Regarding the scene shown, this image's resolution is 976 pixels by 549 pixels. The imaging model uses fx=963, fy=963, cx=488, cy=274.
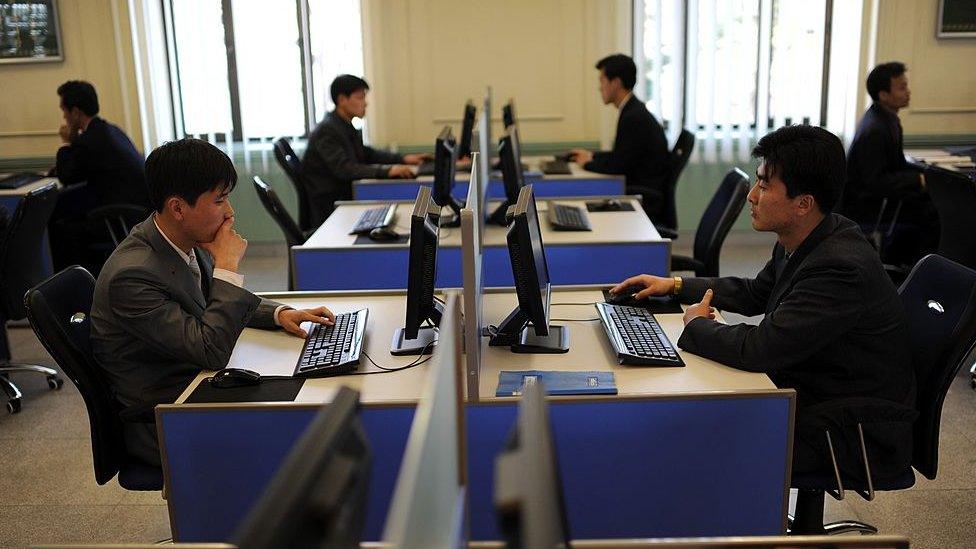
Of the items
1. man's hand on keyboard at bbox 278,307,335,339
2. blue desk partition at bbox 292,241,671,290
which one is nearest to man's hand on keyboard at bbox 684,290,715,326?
man's hand on keyboard at bbox 278,307,335,339

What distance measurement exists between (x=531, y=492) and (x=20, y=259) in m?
3.50

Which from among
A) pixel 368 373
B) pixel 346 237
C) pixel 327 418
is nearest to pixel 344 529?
pixel 327 418

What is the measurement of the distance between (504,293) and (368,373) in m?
0.72

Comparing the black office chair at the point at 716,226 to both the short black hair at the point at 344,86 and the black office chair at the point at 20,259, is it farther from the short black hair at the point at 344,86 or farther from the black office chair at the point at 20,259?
the black office chair at the point at 20,259

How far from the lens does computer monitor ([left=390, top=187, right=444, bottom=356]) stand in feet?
6.95

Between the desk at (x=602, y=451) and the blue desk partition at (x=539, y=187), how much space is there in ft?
9.38

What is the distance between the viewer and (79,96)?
506cm

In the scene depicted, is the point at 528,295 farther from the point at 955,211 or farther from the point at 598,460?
the point at 955,211

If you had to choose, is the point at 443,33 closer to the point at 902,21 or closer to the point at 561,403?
the point at 902,21

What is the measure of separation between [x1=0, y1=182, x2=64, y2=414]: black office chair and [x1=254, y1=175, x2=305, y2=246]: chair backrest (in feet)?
2.71

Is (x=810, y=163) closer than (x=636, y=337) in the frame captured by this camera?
Yes

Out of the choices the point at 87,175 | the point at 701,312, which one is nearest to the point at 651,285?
the point at 701,312

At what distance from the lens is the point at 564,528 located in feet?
3.34

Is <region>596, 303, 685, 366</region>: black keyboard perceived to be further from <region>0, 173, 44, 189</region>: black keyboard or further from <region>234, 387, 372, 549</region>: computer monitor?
<region>0, 173, 44, 189</region>: black keyboard
